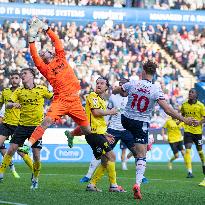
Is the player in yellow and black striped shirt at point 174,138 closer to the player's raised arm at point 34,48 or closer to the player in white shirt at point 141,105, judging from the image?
the player in white shirt at point 141,105

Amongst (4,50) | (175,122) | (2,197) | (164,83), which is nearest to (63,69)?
(2,197)

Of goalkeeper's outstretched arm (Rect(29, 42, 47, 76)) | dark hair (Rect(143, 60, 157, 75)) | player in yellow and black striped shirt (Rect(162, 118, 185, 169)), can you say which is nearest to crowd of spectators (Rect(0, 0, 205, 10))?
player in yellow and black striped shirt (Rect(162, 118, 185, 169))

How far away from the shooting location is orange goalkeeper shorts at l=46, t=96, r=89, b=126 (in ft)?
50.3

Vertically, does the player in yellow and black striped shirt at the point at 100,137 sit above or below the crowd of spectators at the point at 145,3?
below

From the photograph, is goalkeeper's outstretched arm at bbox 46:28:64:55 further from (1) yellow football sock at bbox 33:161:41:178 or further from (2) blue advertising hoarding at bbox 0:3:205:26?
(2) blue advertising hoarding at bbox 0:3:205:26

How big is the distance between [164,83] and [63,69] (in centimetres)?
2406

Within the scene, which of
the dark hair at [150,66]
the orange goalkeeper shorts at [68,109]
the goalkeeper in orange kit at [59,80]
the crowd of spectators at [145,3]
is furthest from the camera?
the crowd of spectators at [145,3]

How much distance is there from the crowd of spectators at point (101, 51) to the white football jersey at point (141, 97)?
18797 millimetres

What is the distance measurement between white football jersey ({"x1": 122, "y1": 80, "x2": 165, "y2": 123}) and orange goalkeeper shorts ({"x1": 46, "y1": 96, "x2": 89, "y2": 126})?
0.90 meters

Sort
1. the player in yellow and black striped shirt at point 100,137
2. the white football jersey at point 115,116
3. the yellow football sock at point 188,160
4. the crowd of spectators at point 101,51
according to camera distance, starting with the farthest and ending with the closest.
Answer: the crowd of spectators at point 101,51 < the yellow football sock at point 188,160 < the white football jersey at point 115,116 < the player in yellow and black striped shirt at point 100,137

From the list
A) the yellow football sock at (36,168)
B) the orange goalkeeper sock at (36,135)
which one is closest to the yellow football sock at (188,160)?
the yellow football sock at (36,168)

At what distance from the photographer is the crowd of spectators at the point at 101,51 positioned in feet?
120

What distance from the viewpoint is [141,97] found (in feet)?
49.6

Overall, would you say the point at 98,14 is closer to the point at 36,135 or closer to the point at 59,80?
the point at 59,80
